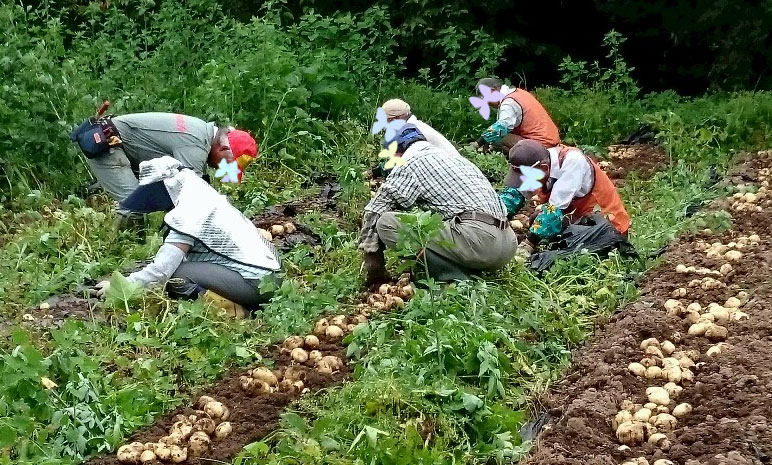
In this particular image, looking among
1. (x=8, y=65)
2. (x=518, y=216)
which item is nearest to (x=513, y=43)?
(x=518, y=216)

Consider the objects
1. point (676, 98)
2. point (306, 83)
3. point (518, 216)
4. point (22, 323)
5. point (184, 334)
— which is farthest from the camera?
point (676, 98)

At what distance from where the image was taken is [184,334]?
442 cm

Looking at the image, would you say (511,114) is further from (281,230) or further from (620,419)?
(620,419)

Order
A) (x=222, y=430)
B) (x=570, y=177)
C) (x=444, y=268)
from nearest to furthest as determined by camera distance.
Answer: (x=222, y=430)
(x=444, y=268)
(x=570, y=177)

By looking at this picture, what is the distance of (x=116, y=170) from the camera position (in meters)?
6.30

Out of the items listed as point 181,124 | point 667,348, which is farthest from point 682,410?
point 181,124

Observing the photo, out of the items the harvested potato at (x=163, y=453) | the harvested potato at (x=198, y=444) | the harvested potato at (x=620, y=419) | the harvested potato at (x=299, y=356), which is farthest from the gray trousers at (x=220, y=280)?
the harvested potato at (x=620, y=419)

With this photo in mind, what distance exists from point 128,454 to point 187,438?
9.9 inches

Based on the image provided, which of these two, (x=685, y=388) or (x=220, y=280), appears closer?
(x=685, y=388)

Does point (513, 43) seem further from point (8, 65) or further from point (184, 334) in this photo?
point (184, 334)

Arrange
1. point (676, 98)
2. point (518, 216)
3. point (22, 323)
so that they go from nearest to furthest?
1. point (22, 323)
2. point (518, 216)
3. point (676, 98)

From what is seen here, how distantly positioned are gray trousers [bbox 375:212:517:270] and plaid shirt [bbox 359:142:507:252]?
93 mm

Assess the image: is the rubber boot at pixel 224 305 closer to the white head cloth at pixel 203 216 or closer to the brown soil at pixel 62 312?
the white head cloth at pixel 203 216

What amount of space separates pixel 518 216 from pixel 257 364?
10.3 feet
